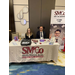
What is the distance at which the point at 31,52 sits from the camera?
2201 mm

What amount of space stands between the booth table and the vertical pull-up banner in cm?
124

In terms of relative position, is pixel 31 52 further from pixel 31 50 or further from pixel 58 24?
pixel 58 24

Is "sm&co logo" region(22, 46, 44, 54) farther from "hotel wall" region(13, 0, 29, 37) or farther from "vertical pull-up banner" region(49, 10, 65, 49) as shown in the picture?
"hotel wall" region(13, 0, 29, 37)

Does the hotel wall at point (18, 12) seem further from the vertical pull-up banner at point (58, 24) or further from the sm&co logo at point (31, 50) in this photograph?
the sm&co logo at point (31, 50)

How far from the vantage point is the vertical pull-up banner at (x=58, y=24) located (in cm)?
321

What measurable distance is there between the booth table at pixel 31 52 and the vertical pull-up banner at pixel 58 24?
4.06 ft

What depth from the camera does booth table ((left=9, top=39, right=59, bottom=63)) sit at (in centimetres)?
215

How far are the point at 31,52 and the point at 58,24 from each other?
2.01m

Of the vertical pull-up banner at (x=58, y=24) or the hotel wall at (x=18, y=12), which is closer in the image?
the vertical pull-up banner at (x=58, y=24)

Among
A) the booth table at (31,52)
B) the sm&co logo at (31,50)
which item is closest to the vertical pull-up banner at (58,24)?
the booth table at (31,52)

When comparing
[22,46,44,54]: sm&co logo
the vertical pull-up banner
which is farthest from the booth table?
the vertical pull-up banner
